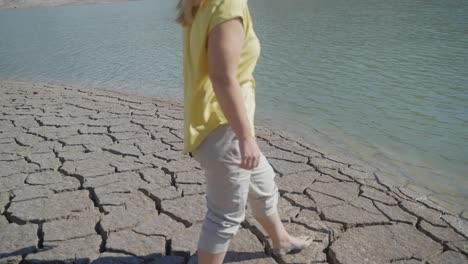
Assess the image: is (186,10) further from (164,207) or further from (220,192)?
(164,207)

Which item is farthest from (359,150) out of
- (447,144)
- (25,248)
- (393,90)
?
(25,248)

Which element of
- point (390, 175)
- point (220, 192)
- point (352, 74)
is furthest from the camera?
point (352, 74)

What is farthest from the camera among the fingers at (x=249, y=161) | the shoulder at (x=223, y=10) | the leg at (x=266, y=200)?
Result: the leg at (x=266, y=200)

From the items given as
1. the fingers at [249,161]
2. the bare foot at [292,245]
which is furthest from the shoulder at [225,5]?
the bare foot at [292,245]

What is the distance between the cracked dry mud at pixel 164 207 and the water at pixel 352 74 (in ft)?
2.37

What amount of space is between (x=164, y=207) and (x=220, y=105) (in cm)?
141

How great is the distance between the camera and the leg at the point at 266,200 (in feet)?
5.88

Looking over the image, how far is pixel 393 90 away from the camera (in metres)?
5.76

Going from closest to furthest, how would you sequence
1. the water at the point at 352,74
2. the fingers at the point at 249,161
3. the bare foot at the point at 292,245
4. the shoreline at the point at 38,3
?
the fingers at the point at 249,161 < the bare foot at the point at 292,245 < the water at the point at 352,74 < the shoreline at the point at 38,3

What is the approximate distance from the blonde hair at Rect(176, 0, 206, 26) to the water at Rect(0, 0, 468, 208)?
0.15m

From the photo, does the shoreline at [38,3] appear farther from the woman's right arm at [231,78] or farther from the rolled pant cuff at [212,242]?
the woman's right arm at [231,78]

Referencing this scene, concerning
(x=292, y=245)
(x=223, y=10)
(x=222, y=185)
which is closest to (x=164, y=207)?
(x=292, y=245)

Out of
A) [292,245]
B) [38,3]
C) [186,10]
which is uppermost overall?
[186,10]

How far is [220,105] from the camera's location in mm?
1428
